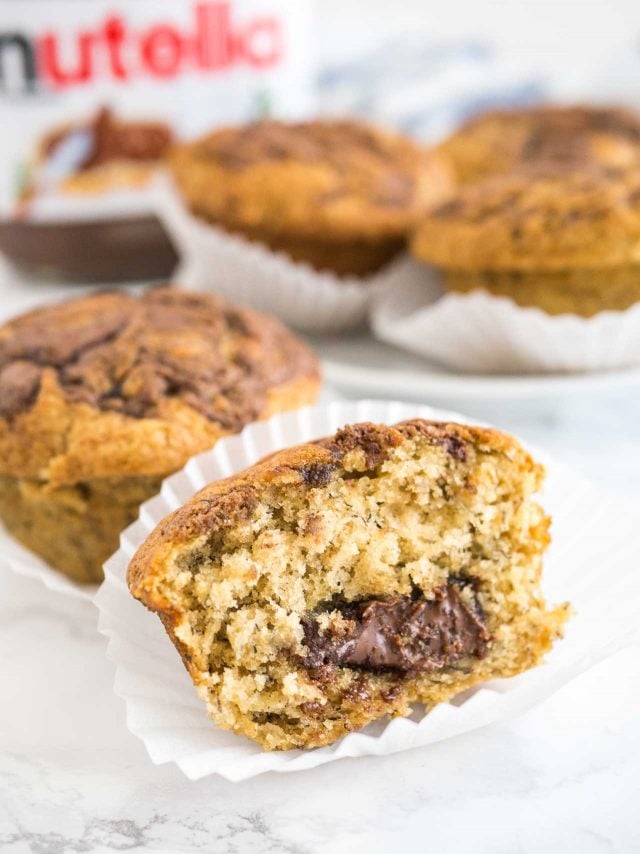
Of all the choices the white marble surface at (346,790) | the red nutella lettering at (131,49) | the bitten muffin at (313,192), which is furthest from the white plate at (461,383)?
the red nutella lettering at (131,49)

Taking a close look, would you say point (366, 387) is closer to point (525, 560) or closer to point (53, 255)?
point (525, 560)

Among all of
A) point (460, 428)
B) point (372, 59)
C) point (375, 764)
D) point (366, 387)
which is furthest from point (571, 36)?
point (375, 764)

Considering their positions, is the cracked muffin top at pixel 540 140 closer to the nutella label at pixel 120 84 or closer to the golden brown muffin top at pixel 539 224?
the golden brown muffin top at pixel 539 224

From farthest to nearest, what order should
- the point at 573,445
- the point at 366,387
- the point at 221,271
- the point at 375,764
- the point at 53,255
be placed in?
the point at 53,255 < the point at 221,271 < the point at 366,387 < the point at 573,445 < the point at 375,764

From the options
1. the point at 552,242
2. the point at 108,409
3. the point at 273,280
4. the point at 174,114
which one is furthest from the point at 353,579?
the point at 174,114

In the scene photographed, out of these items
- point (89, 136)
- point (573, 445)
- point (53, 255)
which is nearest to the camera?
point (573, 445)

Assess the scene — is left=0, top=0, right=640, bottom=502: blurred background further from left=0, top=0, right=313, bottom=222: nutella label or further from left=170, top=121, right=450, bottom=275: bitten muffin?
left=170, top=121, right=450, bottom=275: bitten muffin
